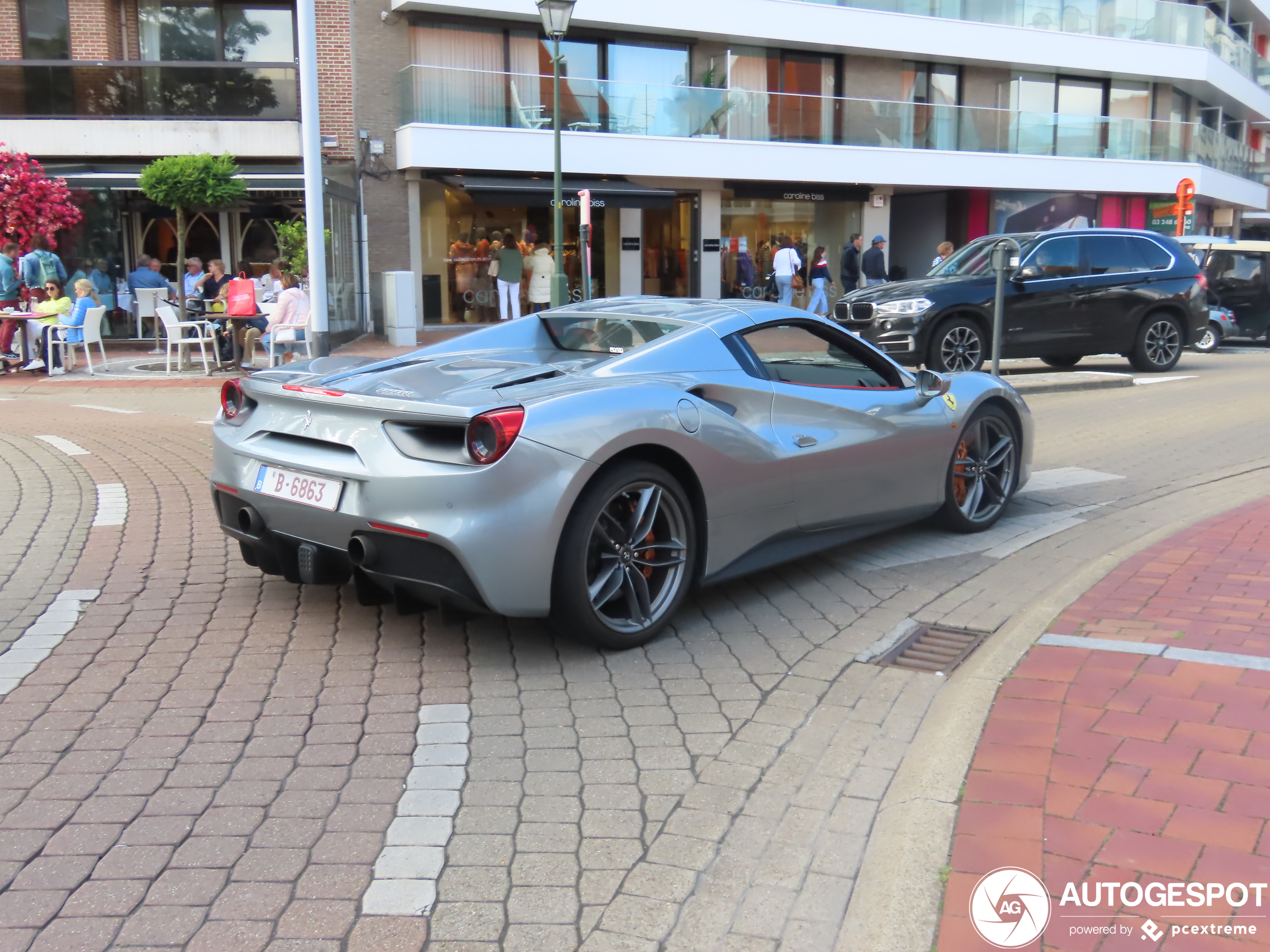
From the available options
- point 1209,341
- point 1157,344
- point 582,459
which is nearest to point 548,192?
point 1157,344

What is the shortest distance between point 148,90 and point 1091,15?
24.7 metres

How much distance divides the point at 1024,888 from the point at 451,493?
2.24m

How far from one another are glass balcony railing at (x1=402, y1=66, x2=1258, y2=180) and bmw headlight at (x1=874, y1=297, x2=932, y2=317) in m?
12.9

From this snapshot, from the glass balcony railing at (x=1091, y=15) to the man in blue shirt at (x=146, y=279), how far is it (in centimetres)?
1625

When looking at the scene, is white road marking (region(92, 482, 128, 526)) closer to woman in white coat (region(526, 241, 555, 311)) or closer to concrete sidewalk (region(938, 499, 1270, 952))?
concrete sidewalk (region(938, 499, 1270, 952))

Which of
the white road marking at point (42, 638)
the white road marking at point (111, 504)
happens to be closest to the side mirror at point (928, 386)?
the white road marking at point (42, 638)

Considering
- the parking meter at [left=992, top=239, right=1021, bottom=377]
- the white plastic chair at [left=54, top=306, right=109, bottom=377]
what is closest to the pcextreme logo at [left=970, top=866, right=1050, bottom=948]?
the parking meter at [left=992, top=239, right=1021, bottom=377]

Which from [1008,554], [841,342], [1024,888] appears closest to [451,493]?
[1024,888]

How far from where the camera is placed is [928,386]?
241 inches

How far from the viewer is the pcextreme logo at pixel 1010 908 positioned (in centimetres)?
262

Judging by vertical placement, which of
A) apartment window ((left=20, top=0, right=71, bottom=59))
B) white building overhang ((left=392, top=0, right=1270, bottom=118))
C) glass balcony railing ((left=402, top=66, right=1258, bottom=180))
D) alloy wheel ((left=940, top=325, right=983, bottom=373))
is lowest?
alloy wheel ((left=940, top=325, right=983, bottom=373))

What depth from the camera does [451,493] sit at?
410 centimetres

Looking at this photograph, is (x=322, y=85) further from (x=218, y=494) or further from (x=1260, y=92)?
(x=1260, y=92)

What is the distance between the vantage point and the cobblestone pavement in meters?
2.79
